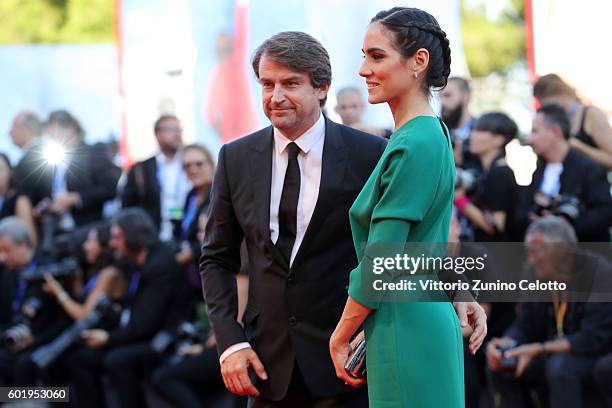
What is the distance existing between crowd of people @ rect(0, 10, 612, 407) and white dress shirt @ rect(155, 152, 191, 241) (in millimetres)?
14

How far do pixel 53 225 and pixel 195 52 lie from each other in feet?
6.63

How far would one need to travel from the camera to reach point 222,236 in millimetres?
4250

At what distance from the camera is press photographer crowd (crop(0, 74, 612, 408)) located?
22.0 feet

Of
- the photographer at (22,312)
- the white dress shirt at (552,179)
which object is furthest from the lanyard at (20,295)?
the white dress shirt at (552,179)

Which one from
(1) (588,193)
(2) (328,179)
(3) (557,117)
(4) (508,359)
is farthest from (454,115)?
(2) (328,179)

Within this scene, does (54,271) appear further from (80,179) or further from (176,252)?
(176,252)

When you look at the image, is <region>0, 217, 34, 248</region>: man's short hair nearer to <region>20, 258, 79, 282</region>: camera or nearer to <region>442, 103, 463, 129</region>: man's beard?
<region>20, 258, 79, 282</region>: camera

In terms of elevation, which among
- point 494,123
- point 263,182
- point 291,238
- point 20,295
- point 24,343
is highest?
point 494,123

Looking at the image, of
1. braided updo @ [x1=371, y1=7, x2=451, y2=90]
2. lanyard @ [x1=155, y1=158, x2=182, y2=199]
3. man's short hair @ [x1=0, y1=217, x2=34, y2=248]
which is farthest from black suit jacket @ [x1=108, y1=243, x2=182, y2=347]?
braided updo @ [x1=371, y1=7, x2=451, y2=90]

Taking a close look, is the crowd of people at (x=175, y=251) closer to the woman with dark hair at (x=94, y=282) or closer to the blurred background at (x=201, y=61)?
the woman with dark hair at (x=94, y=282)

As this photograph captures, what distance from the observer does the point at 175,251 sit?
8.32 m

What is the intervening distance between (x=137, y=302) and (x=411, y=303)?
200 inches

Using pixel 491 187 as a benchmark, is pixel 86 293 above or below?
below

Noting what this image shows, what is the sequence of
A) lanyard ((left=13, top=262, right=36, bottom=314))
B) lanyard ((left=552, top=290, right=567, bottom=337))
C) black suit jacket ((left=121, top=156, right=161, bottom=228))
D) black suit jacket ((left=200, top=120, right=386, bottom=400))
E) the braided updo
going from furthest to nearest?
1. black suit jacket ((left=121, top=156, right=161, bottom=228))
2. lanyard ((left=13, top=262, right=36, bottom=314))
3. lanyard ((left=552, top=290, right=567, bottom=337))
4. black suit jacket ((left=200, top=120, right=386, bottom=400))
5. the braided updo
